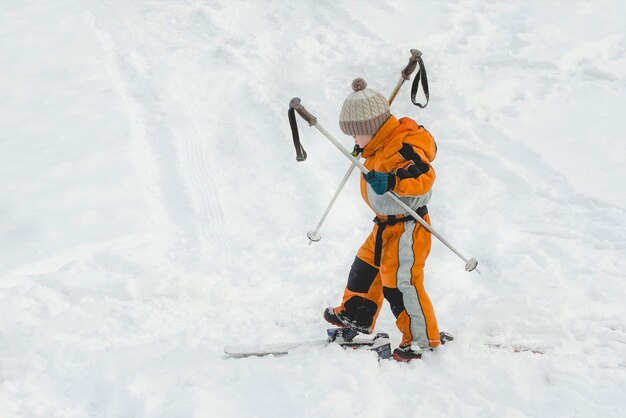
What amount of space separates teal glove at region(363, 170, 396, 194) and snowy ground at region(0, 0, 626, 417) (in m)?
1.15

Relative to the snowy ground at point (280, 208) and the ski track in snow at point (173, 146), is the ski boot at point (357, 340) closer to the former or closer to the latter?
the snowy ground at point (280, 208)

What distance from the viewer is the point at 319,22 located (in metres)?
9.76

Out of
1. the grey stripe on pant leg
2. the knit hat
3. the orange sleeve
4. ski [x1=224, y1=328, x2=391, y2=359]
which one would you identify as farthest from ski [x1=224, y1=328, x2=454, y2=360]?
the knit hat

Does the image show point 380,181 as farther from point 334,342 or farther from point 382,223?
point 334,342

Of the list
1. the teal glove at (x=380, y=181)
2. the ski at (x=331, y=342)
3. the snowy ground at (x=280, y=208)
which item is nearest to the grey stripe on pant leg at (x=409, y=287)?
the snowy ground at (x=280, y=208)

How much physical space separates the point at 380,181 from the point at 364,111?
48 cm

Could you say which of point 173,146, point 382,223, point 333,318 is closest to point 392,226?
point 382,223

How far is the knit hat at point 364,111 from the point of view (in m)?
3.68

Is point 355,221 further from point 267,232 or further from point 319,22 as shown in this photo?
point 319,22

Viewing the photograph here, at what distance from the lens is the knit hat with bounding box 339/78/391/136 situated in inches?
145

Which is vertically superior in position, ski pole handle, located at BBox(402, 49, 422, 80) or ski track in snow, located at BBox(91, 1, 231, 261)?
ski pole handle, located at BBox(402, 49, 422, 80)

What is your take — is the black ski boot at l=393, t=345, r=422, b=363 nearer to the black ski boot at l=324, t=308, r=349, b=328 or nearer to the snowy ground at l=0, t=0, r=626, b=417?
the snowy ground at l=0, t=0, r=626, b=417

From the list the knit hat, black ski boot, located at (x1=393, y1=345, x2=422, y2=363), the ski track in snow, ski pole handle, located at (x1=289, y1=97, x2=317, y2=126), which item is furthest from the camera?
the ski track in snow

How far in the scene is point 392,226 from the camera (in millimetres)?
3977
